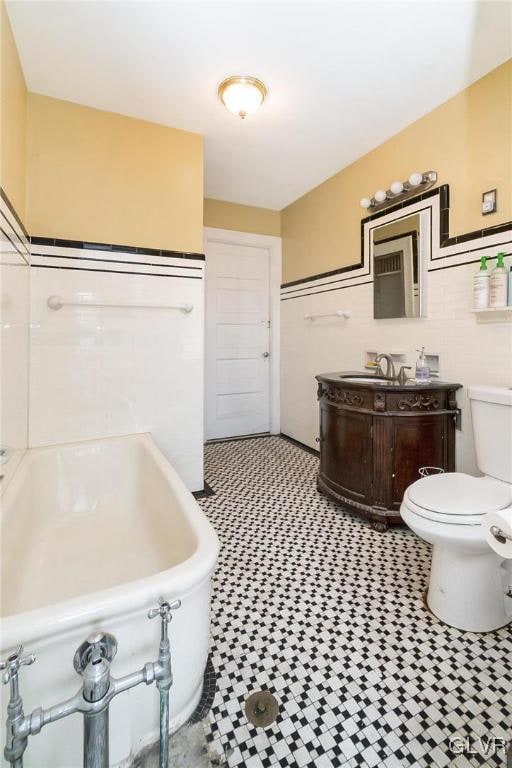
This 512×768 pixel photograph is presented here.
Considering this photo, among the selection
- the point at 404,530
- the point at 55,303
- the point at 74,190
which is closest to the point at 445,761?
the point at 404,530

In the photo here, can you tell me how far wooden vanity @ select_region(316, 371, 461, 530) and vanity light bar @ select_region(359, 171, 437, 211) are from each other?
118cm

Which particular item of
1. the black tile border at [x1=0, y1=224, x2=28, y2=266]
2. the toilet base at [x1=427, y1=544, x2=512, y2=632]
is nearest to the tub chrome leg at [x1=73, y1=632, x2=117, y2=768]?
the toilet base at [x1=427, y1=544, x2=512, y2=632]

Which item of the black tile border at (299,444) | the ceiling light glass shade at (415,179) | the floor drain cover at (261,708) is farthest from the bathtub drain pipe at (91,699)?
the black tile border at (299,444)

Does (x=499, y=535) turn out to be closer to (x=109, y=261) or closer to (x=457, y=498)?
(x=457, y=498)

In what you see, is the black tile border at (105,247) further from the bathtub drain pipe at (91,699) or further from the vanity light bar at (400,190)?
the bathtub drain pipe at (91,699)

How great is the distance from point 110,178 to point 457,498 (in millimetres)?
2466

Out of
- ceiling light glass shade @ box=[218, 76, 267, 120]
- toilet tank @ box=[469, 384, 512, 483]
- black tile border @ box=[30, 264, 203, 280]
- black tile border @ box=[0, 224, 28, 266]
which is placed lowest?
toilet tank @ box=[469, 384, 512, 483]

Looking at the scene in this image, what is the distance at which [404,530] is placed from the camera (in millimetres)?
2051

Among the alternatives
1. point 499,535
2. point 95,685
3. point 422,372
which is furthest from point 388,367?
point 95,685

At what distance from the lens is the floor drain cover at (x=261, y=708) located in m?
1.04

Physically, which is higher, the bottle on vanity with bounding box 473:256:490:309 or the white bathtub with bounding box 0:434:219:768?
the bottle on vanity with bounding box 473:256:490:309

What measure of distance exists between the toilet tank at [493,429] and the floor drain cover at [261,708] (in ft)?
4.12

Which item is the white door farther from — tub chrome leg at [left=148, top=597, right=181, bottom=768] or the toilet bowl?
tub chrome leg at [left=148, top=597, right=181, bottom=768]

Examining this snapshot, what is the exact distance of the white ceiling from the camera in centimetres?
150
